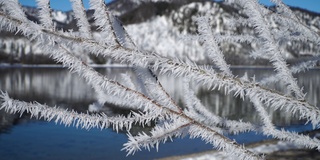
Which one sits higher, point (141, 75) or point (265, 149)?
point (141, 75)

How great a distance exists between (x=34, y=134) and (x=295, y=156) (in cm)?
1678

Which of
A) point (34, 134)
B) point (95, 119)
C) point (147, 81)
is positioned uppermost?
point (147, 81)

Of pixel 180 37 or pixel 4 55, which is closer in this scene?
pixel 180 37

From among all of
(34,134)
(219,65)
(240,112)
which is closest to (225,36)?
(219,65)

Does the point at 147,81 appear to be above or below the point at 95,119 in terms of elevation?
above

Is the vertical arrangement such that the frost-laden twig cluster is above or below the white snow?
above

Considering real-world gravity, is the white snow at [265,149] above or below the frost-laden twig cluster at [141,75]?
below

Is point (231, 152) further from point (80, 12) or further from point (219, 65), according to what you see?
point (80, 12)

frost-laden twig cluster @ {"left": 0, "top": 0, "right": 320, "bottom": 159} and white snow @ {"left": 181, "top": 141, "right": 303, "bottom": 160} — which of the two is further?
white snow @ {"left": 181, "top": 141, "right": 303, "bottom": 160}

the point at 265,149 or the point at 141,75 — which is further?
the point at 265,149

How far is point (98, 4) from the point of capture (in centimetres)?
118

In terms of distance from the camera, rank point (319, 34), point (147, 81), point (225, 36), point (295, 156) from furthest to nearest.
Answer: point (295, 156) < point (225, 36) < point (319, 34) < point (147, 81)

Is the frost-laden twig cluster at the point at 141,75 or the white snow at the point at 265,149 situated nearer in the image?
the frost-laden twig cluster at the point at 141,75

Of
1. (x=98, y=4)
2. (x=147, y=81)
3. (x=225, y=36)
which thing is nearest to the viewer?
(x=98, y=4)
